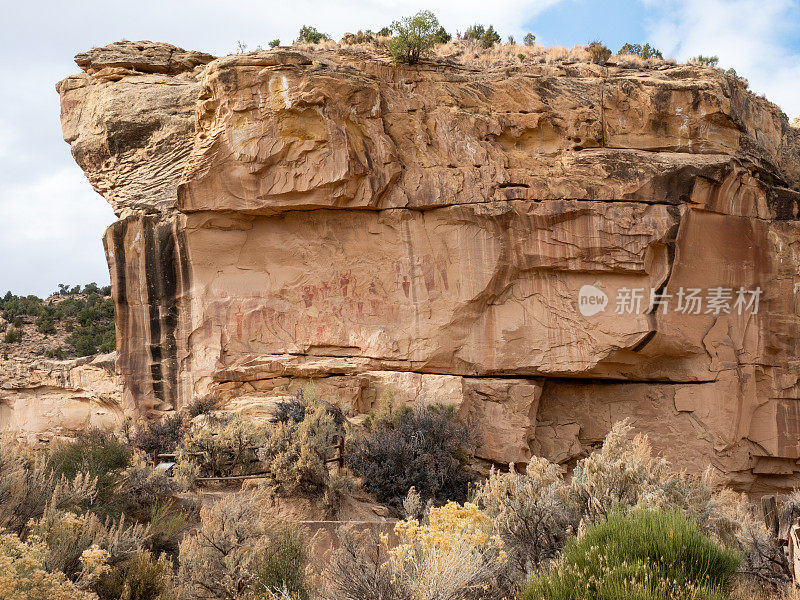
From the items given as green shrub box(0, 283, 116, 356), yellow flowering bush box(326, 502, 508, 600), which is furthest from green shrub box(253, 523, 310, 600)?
green shrub box(0, 283, 116, 356)

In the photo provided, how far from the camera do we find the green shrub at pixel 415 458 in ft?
33.5

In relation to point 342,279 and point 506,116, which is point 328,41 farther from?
point 342,279

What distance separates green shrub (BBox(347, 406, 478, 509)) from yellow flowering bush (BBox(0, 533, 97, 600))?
542 cm

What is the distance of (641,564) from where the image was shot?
4.97 m

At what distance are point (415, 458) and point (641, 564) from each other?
5.77m

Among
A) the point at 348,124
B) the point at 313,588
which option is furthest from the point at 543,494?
the point at 348,124

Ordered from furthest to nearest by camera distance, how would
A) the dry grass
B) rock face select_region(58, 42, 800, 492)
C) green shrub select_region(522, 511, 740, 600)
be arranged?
1. the dry grass
2. rock face select_region(58, 42, 800, 492)
3. green shrub select_region(522, 511, 740, 600)

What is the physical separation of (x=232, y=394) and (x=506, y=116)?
23.8 ft

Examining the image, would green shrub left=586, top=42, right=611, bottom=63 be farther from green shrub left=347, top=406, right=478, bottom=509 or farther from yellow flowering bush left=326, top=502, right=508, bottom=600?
yellow flowering bush left=326, top=502, right=508, bottom=600

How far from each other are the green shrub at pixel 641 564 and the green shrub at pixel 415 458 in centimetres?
448

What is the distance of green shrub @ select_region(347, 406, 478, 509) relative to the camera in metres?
10.2

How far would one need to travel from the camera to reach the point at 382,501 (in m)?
10.1

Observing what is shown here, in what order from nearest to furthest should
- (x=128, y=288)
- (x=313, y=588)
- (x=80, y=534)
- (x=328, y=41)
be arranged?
(x=313, y=588) < (x=80, y=534) < (x=128, y=288) < (x=328, y=41)

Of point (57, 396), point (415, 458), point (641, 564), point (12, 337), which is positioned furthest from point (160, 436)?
point (12, 337)
